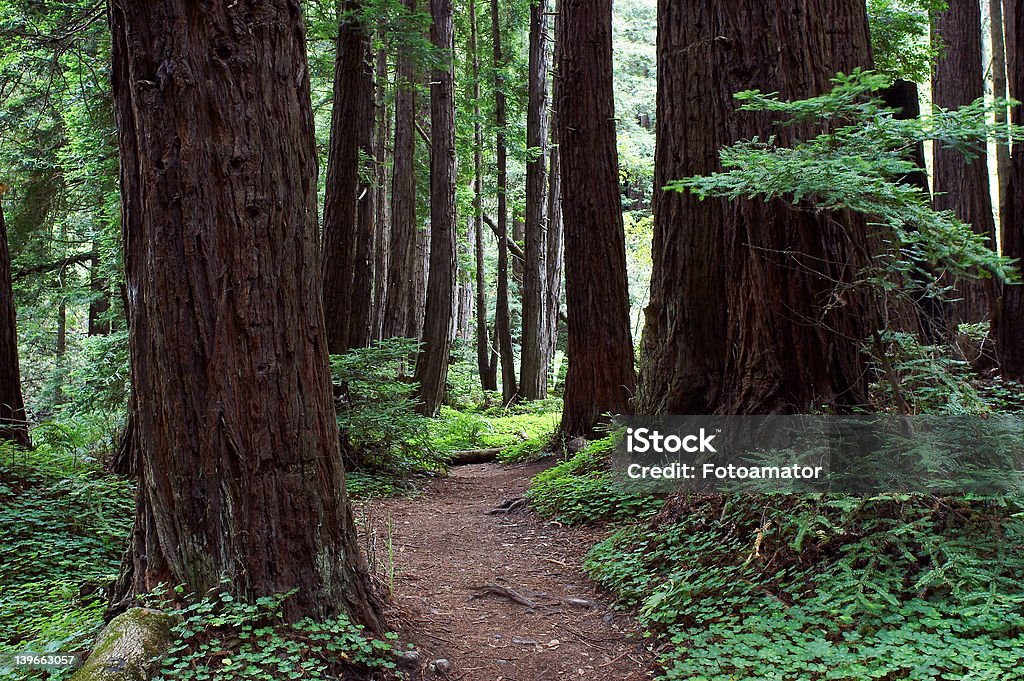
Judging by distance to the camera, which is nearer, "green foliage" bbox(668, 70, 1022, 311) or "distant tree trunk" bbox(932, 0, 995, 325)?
"green foliage" bbox(668, 70, 1022, 311)

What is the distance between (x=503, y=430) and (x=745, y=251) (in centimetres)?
898

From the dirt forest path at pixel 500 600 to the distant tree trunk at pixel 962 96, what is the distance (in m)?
8.94

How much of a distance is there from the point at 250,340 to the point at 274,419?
391 millimetres

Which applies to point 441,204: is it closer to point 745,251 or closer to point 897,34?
point 897,34

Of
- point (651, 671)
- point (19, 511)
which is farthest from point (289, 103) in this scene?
point (19, 511)

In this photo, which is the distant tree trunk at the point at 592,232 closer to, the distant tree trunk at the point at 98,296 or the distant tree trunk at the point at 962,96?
the distant tree trunk at the point at 98,296

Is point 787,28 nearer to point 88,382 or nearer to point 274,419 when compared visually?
point 274,419

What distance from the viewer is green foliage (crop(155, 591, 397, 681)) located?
3.14 metres

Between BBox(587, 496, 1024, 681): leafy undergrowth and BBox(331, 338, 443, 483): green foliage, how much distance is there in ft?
15.3

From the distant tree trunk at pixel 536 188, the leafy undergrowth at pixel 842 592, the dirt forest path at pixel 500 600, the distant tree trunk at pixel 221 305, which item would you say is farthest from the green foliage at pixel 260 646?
the distant tree trunk at pixel 536 188

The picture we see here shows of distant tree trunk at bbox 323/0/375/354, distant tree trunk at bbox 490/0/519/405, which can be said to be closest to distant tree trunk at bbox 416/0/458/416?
distant tree trunk at bbox 490/0/519/405

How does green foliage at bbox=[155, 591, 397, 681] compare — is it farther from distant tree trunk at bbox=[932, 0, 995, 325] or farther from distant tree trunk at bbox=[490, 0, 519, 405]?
distant tree trunk at bbox=[490, 0, 519, 405]

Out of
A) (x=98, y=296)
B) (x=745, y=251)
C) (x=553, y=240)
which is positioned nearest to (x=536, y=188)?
(x=553, y=240)

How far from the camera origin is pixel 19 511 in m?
5.53
